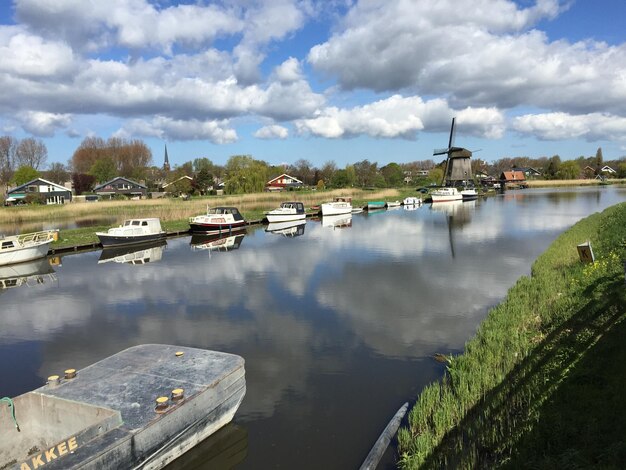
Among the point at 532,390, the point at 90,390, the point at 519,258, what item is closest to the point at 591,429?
the point at 532,390

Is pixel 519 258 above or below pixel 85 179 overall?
below

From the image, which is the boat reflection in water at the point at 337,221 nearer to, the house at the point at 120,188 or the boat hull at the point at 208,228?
the boat hull at the point at 208,228

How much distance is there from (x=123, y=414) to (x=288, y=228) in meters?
39.8

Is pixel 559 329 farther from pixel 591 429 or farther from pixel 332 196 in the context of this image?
pixel 332 196

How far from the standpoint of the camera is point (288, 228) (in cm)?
4688

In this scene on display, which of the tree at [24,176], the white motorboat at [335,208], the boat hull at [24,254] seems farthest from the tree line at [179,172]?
the boat hull at [24,254]

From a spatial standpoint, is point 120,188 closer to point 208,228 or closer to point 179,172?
point 179,172

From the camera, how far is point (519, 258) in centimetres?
2711

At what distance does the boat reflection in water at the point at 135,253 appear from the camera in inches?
1153

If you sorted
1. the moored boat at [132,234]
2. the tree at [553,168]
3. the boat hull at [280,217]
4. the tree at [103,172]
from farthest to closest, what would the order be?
1. the tree at [553,168]
2. the tree at [103,172]
3. the boat hull at [280,217]
4. the moored boat at [132,234]

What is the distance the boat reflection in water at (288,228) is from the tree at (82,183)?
279 feet

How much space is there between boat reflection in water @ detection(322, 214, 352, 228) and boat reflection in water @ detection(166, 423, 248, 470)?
3995cm

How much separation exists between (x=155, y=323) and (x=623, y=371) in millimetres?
13936

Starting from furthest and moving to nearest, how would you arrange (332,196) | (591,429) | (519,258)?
1. (332,196)
2. (519,258)
3. (591,429)
